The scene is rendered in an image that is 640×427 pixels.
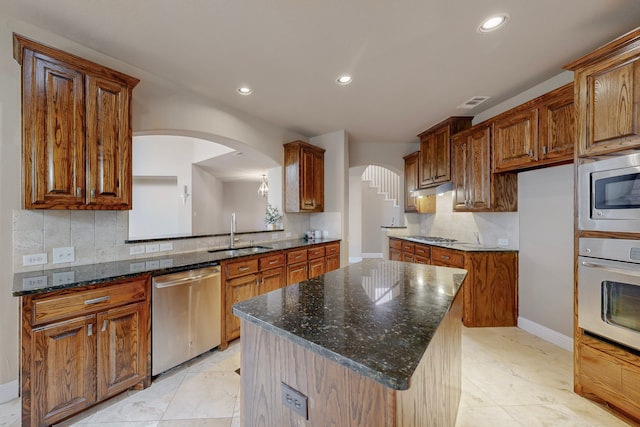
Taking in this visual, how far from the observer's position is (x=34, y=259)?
1.90 metres

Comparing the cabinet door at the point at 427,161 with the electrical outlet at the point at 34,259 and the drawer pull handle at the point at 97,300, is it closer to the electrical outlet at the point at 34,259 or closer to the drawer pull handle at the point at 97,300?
the drawer pull handle at the point at 97,300

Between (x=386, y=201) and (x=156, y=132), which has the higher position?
(x=156, y=132)

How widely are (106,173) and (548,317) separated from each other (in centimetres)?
449

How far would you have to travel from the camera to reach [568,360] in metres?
2.40

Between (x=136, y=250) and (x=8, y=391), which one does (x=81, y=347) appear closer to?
(x=8, y=391)

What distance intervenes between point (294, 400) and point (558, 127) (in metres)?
3.14

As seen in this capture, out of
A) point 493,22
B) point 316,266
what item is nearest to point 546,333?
point 316,266

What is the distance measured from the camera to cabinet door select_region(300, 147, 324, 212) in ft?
13.3

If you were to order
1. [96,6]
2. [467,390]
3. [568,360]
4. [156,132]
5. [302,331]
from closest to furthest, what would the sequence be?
[302,331] → [96,6] → [467,390] → [568,360] → [156,132]

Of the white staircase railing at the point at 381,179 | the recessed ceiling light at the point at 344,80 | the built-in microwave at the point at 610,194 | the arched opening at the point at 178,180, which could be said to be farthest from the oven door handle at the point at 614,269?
the white staircase railing at the point at 381,179

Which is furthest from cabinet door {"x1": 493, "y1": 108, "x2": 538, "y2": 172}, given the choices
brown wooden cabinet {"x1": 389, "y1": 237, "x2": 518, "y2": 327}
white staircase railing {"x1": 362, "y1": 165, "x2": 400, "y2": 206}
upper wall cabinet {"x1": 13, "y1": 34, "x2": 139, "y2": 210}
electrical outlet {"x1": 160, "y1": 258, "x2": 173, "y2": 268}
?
white staircase railing {"x1": 362, "y1": 165, "x2": 400, "y2": 206}

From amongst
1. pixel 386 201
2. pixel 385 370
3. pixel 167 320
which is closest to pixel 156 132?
pixel 167 320

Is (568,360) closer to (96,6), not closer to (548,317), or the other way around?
(548,317)

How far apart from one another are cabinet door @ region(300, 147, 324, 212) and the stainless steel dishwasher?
6.46 ft
